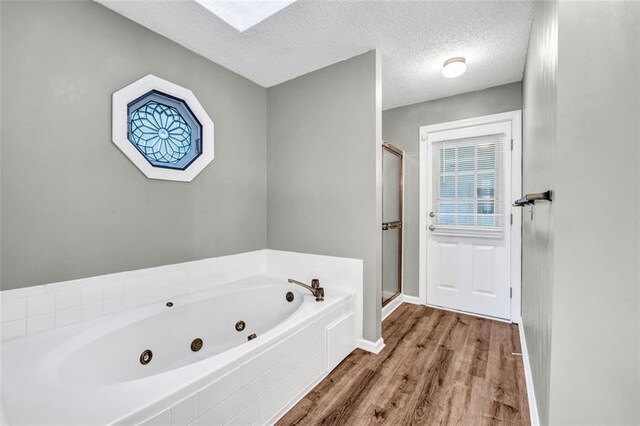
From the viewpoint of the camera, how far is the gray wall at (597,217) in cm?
74

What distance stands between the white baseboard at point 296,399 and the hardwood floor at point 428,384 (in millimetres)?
25

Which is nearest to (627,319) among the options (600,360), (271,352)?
(600,360)

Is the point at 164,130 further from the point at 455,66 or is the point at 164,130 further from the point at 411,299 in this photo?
the point at 411,299

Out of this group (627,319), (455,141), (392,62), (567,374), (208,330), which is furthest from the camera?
(455,141)

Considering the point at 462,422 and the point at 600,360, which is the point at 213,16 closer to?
the point at 600,360

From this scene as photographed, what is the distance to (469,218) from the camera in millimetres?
2873

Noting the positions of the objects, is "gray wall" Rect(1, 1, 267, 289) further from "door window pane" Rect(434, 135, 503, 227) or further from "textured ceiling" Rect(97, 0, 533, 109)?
"door window pane" Rect(434, 135, 503, 227)

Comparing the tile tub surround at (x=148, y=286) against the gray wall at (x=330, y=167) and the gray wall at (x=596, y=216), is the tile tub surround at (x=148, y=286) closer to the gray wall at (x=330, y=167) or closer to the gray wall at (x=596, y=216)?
the gray wall at (x=330, y=167)

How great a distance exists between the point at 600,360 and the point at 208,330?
82.3 inches

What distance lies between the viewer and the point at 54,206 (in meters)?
1.49

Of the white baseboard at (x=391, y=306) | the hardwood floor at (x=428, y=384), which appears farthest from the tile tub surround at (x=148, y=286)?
the white baseboard at (x=391, y=306)

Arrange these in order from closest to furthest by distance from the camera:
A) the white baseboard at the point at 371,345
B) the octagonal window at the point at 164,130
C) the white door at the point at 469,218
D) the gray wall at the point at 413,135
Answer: the octagonal window at the point at 164,130, the white baseboard at the point at 371,345, the white door at the point at 469,218, the gray wall at the point at 413,135

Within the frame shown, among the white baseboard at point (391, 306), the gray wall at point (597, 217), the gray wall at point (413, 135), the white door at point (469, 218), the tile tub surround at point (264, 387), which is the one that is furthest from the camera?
the gray wall at point (413, 135)

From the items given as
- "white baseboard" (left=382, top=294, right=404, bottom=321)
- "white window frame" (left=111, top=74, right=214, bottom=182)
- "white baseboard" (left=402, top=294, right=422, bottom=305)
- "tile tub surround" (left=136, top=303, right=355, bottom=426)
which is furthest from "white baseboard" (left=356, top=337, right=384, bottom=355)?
"white window frame" (left=111, top=74, right=214, bottom=182)
